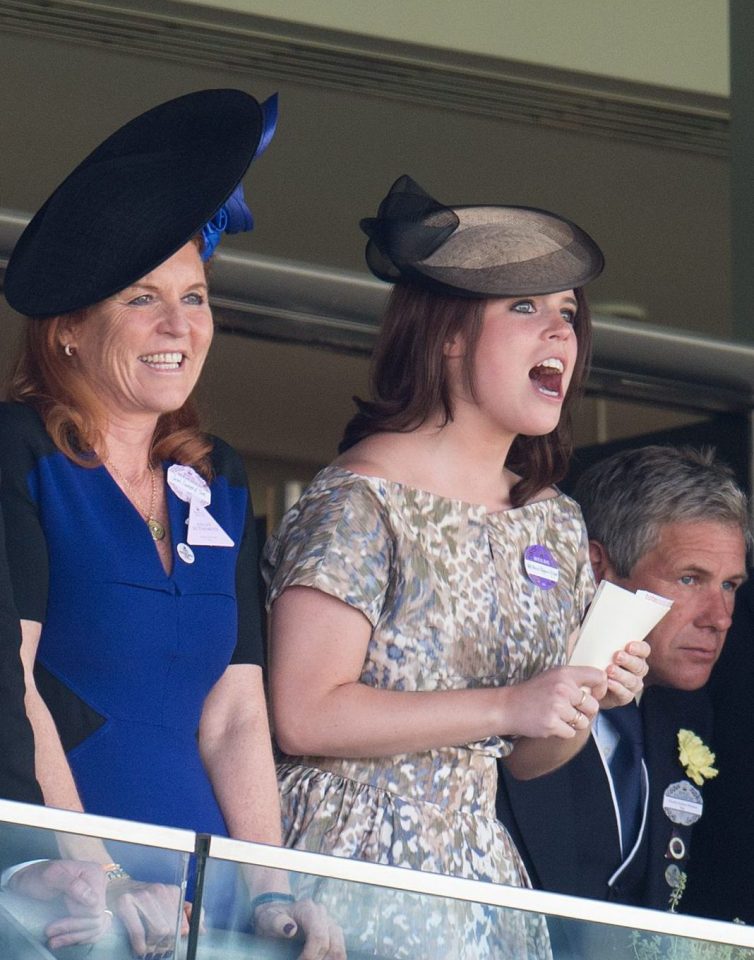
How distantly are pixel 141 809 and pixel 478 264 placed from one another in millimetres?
1090

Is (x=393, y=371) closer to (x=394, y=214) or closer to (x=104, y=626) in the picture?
(x=394, y=214)

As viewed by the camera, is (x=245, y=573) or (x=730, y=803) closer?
(x=245, y=573)

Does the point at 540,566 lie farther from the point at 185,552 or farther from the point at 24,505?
the point at 24,505

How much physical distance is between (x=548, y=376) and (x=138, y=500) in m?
0.76

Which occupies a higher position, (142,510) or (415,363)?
(415,363)

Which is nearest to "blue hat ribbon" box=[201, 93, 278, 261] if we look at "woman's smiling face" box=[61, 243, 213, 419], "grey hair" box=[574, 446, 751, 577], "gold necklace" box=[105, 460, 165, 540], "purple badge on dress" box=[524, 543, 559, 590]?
"woman's smiling face" box=[61, 243, 213, 419]

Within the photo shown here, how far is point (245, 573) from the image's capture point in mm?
2822

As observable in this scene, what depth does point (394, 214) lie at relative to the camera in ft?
10.3

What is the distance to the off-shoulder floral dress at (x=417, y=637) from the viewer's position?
282 centimetres

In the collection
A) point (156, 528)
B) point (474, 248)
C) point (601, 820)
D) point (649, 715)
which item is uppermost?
point (474, 248)

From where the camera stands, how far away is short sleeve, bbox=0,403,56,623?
2529mm

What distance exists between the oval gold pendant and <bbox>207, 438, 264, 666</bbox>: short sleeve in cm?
14

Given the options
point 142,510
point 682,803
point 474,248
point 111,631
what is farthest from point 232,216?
point 682,803

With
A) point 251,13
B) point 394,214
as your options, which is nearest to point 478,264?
point 394,214
